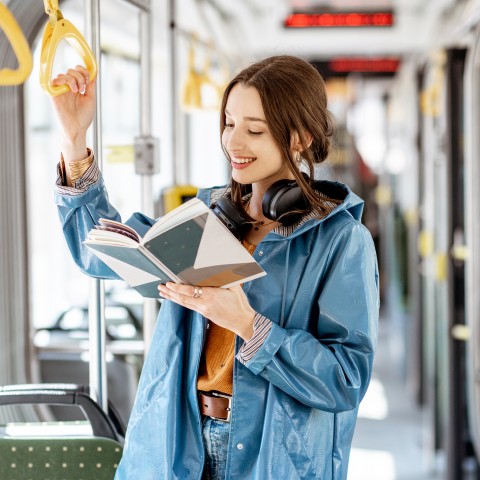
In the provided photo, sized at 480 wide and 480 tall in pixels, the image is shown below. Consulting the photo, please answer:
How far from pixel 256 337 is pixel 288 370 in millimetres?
90

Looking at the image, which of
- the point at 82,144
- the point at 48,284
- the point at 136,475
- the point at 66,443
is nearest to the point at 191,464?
the point at 136,475

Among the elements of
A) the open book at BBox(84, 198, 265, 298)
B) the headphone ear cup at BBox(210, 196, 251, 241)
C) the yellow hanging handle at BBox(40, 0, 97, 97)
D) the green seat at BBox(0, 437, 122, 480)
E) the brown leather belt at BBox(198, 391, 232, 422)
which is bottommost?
the green seat at BBox(0, 437, 122, 480)

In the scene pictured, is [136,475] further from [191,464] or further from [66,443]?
[66,443]

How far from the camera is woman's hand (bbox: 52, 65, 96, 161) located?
1781 millimetres

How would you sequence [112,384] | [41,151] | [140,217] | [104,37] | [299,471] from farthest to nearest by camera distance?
[41,151] < [104,37] < [112,384] < [140,217] < [299,471]

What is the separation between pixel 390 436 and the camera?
5441 mm

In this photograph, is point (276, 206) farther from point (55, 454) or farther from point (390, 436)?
point (390, 436)

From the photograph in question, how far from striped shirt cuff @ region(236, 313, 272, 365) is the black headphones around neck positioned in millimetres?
223

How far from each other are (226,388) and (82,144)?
0.62m

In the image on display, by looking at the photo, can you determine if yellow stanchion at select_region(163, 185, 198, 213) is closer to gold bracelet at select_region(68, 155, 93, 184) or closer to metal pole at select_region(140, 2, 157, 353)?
metal pole at select_region(140, 2, 157, 353)

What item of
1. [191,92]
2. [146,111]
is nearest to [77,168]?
[146,111]

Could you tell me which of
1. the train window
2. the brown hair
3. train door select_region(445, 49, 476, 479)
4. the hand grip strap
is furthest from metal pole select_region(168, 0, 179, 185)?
the brown hair

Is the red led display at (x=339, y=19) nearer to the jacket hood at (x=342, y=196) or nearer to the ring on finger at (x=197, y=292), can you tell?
the jacket hood at (x=342, y=196)

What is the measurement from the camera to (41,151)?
5.65 meters
